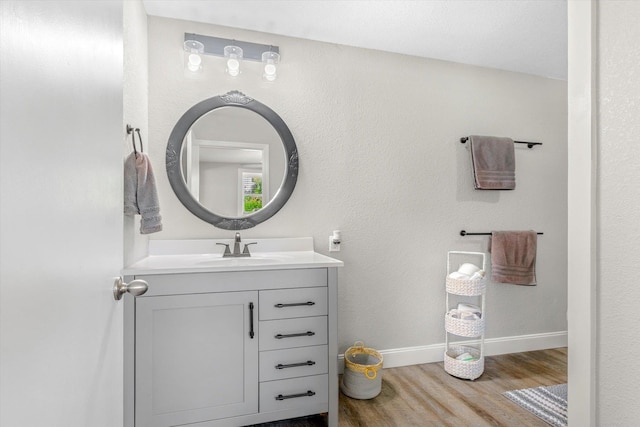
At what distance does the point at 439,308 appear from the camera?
261 centimetres

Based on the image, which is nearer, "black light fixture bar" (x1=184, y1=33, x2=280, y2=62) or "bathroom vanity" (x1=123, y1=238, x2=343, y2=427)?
"bathroom vanity" (x1=123, y1=238, x2=343, y2=427)

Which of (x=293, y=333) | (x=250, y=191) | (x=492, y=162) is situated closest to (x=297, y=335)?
(x=293, y=333)

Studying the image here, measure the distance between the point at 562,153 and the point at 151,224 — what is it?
3288mm

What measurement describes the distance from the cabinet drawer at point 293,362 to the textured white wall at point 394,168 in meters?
0.65

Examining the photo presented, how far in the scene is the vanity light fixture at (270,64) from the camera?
2.23 m

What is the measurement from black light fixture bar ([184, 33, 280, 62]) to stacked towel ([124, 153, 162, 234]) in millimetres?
970

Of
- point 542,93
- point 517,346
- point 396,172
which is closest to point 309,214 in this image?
point 396,172

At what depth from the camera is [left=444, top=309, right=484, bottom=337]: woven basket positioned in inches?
90.5

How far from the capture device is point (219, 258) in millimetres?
1997

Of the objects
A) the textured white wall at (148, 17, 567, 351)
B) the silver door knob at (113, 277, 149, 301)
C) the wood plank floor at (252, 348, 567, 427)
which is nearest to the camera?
the silver door knob at (113, 277, 149, 301)

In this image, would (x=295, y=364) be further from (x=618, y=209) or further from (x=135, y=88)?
(x=135, y=88)

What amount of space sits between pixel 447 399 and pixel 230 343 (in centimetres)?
140

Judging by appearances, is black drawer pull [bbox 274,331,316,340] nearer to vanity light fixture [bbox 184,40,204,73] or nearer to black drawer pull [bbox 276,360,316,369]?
black drawer pull [bbox 276,360,316,369]

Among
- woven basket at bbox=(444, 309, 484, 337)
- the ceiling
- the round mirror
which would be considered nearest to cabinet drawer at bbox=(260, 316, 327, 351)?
the round mirror
